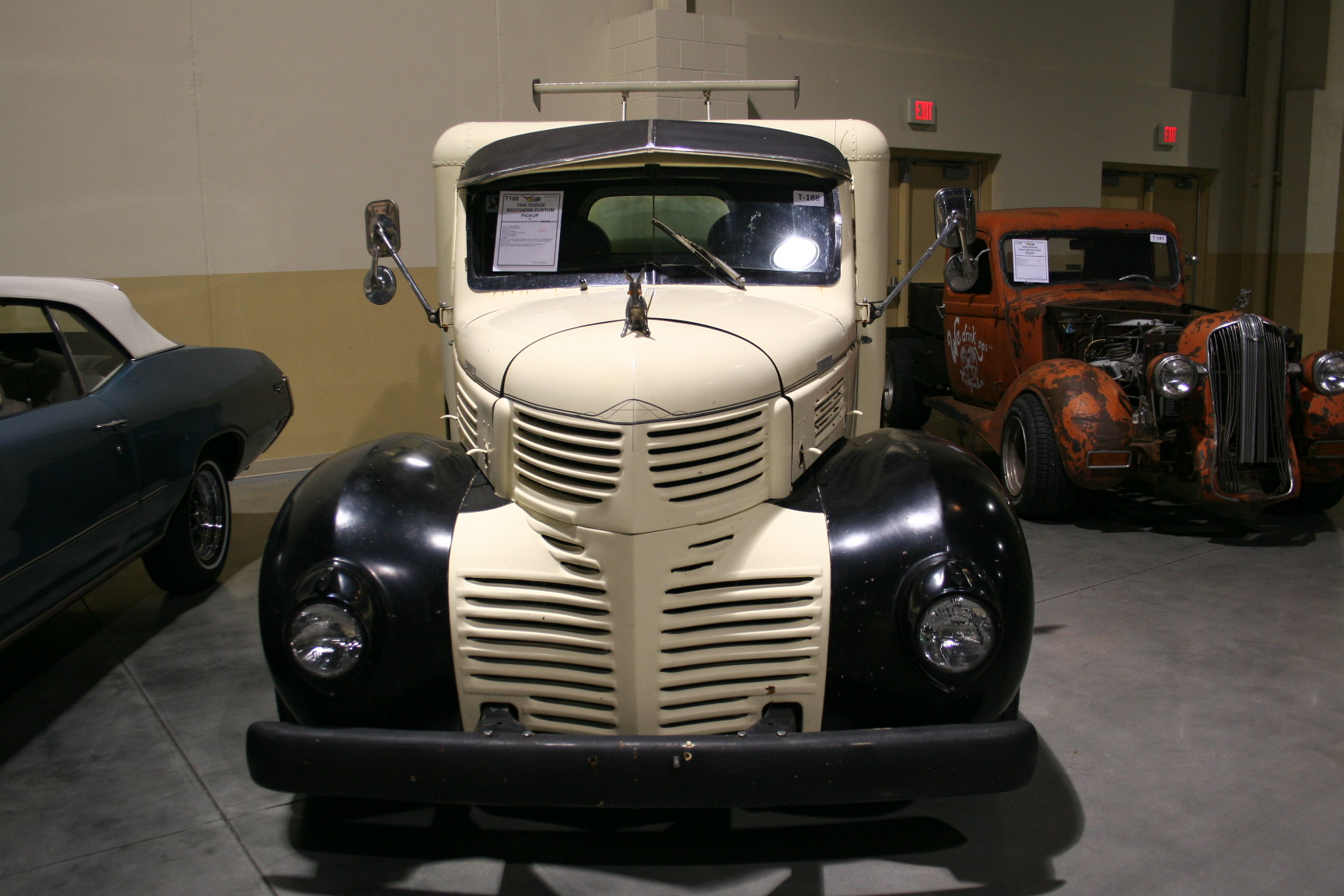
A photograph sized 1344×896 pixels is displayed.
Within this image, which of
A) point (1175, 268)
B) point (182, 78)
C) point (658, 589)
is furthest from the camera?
point (1175, 268)

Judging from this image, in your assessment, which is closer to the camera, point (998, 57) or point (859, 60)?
point (859, 60)

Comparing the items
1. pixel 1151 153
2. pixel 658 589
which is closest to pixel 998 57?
pixel 1151 153

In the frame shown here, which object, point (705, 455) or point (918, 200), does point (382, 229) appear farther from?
point (918, 200)

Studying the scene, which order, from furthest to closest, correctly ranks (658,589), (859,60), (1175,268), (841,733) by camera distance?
1. (859,60)
2. (1175,268)
3. (658,589)
4. (841,733)

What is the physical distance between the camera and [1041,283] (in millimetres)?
6793

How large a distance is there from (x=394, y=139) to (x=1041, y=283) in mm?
4651

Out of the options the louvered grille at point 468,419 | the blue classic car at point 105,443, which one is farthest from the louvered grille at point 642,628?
the blue classic car at point 105,443

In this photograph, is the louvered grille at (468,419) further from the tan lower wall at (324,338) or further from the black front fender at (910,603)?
the tan lower wall at (324,338)

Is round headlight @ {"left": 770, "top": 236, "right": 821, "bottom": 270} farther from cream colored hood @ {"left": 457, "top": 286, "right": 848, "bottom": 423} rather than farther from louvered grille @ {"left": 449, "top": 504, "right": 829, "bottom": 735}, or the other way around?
louvered grille @ {"left": 449, "top": 504, "right": 829, "bottom": 735}

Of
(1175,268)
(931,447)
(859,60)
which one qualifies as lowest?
(931,447)

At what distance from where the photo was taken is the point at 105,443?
3.71 metres

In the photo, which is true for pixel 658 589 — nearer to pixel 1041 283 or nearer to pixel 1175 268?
pixel 1041 283

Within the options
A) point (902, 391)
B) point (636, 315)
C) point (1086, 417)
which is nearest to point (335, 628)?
point (636, 315)

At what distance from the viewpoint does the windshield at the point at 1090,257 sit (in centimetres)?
684
